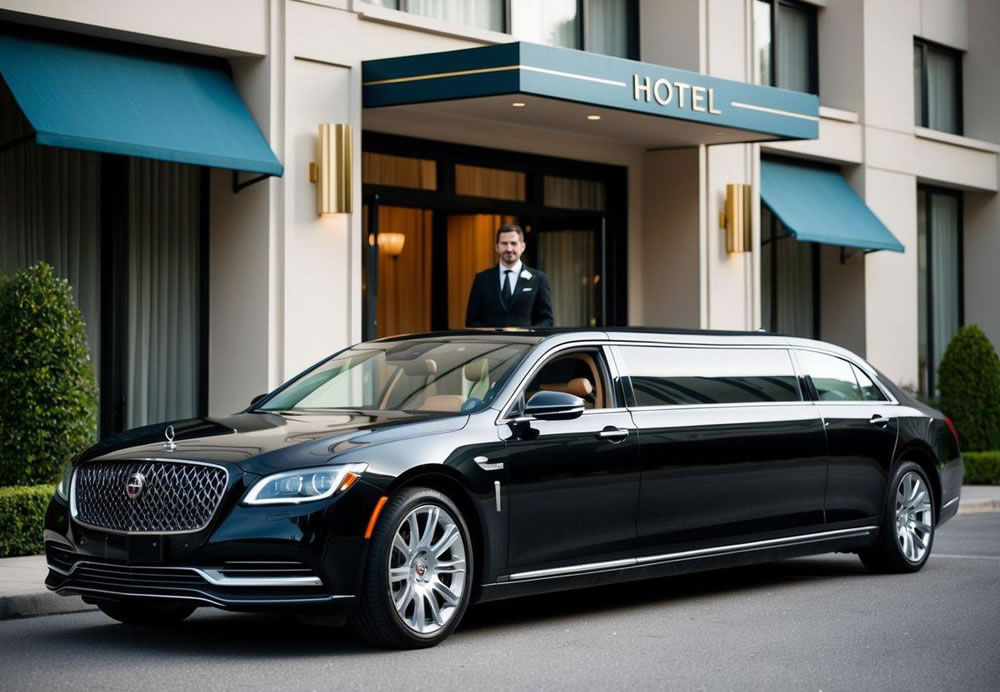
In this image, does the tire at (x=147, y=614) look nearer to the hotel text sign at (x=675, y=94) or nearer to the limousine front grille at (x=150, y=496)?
the limousine front grille at (x=150, y=496)

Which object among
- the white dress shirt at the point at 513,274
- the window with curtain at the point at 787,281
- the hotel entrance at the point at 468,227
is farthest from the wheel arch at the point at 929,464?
the window with curtain at the point at 787,281

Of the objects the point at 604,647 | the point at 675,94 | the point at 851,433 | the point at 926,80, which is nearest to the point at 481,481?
the point at 604,647

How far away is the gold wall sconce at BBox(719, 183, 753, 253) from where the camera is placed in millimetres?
19656

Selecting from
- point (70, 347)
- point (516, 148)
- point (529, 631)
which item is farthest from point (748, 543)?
point (516, 148)

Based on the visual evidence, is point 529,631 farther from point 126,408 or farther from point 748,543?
point 126,408

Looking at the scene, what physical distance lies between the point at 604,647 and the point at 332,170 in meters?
8.21

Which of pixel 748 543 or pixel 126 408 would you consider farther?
pixel 126 408

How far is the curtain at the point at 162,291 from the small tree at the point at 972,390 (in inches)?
441

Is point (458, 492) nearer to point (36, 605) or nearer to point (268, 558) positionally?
point (268, 558)

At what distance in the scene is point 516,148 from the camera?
17844 mm

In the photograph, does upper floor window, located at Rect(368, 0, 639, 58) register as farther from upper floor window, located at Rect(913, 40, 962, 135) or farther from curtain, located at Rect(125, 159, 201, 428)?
upper floor window, located at Rect(913, 40, 962, 135)

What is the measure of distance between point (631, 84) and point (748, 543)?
749cm

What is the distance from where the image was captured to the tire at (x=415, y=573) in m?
7.10

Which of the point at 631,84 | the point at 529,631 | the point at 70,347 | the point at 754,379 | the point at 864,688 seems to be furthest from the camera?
the point at 631,84
